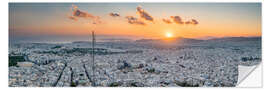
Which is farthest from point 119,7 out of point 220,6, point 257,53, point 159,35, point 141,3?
point 257,53

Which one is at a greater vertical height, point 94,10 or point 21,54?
point 94,10

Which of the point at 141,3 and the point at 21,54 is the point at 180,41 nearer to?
the point at 141,3

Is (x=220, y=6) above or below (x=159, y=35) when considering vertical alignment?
above

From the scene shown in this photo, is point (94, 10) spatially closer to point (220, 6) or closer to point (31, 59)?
point (31, 59)

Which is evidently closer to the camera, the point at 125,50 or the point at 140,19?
the point at 140,19

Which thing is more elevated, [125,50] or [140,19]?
[140,19]

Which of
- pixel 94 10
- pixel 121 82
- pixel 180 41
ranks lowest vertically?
pixel 121 82

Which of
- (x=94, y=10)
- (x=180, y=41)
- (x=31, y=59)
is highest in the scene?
(x=94, y=10)

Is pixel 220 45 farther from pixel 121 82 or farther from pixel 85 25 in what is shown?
pixel 85 25

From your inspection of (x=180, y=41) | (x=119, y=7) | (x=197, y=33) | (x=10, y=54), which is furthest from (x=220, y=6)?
(x=10, y=54)
